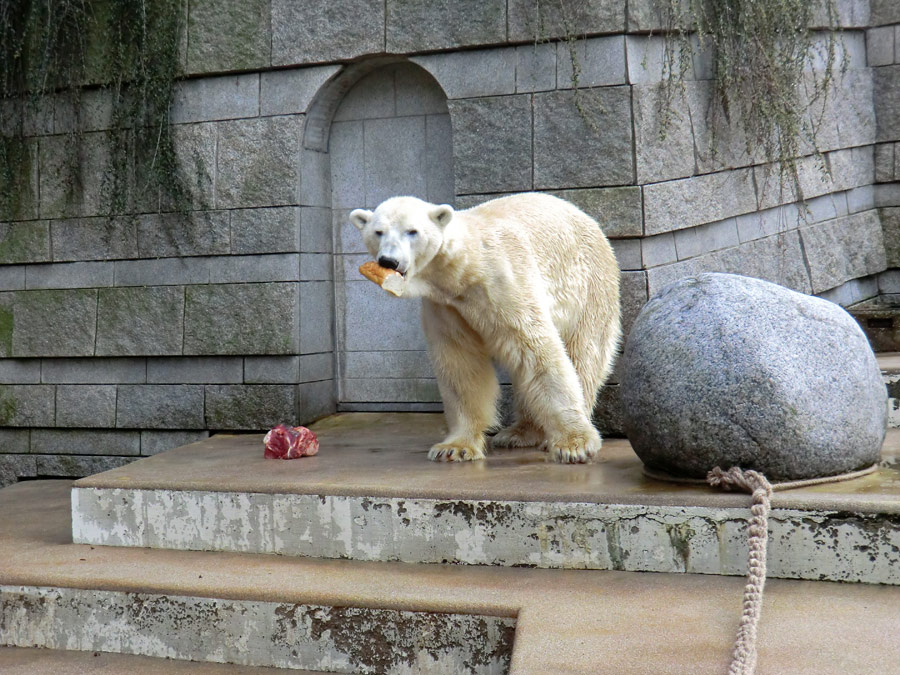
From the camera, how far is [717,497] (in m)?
3.08

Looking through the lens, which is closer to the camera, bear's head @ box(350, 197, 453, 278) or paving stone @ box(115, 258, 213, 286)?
bear's head @ box(350, 197, 453, 278)

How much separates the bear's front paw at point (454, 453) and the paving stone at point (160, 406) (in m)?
2.05

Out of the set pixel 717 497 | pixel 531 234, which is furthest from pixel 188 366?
pixel 717 497

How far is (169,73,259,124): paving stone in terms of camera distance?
5453 mm

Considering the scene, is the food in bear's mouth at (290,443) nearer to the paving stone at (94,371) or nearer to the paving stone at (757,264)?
the paving stone at (94,371)

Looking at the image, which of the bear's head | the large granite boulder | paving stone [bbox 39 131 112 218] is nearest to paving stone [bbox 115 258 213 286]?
paving stone [bbox 39 131 112 218]

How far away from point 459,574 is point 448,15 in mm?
3014

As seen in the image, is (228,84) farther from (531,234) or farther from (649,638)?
(649,638)

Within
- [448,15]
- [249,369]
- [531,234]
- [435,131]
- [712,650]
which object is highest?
[448,15]

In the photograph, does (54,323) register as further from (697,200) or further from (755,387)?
→ (755,387)

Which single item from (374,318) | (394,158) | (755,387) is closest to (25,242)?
(374,318)

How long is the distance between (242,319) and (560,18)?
2.37m

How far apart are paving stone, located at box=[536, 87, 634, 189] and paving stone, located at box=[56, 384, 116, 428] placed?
2.90m

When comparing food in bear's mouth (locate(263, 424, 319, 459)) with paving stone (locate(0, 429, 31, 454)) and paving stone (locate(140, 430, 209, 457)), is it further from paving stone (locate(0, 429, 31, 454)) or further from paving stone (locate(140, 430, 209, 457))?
paving stone (locate(0, 429, 31, 454))
